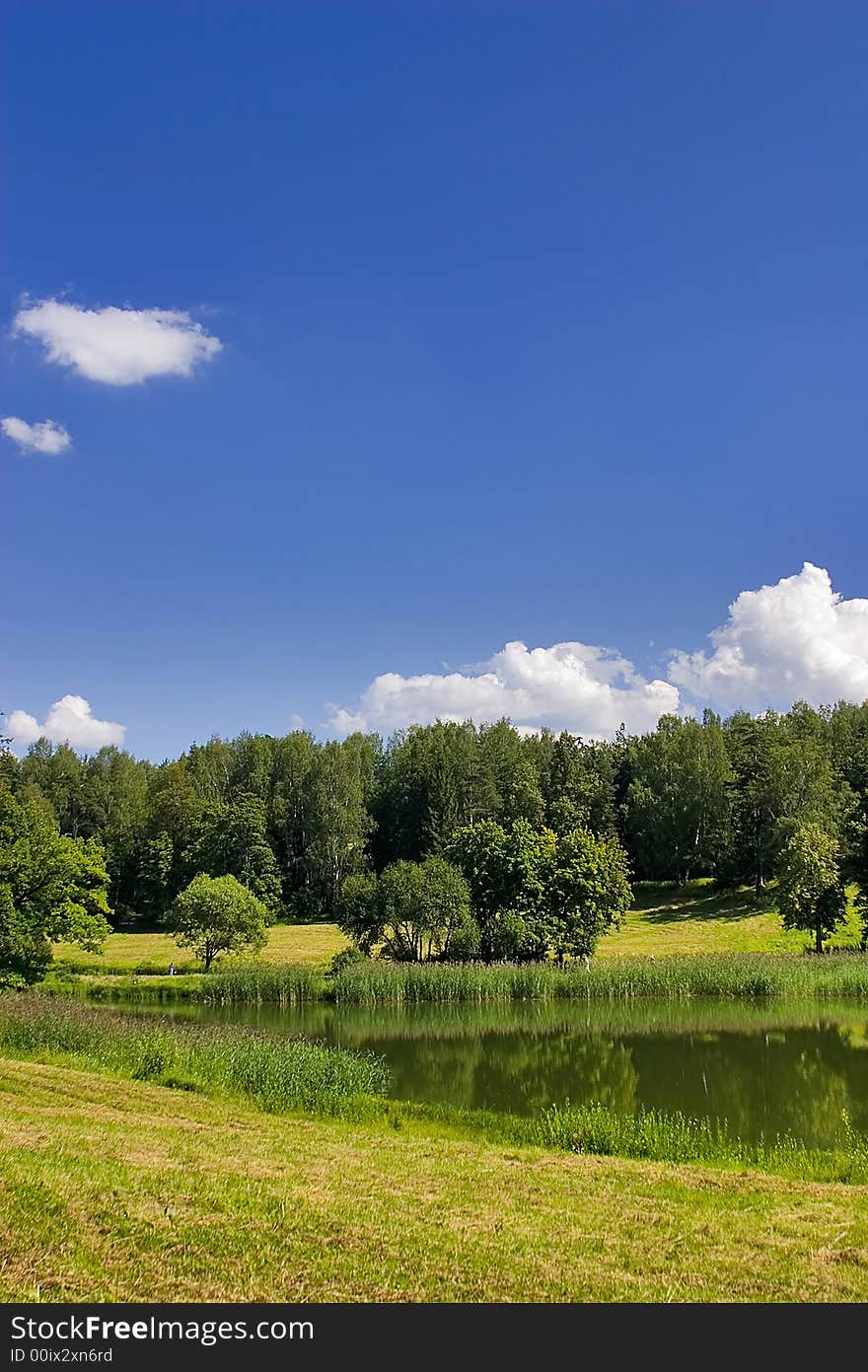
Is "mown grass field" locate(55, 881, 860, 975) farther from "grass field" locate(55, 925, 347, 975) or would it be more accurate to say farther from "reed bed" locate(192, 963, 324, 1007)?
"reed bed" locate(192, 963, 324, 1007)

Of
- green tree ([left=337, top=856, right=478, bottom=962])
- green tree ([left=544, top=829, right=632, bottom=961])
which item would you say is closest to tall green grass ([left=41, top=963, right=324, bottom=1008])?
green tree ([left=337, top=856, right=478, bottom=962])

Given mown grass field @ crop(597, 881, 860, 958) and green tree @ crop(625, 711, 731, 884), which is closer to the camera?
mown grass field @ crop(597, 881, 860, 958)

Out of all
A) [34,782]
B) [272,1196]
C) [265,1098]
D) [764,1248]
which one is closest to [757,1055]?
[265,1098]

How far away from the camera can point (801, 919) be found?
5025 cm

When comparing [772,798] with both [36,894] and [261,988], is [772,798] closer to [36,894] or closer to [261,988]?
[261,988]

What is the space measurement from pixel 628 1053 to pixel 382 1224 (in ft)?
63.2

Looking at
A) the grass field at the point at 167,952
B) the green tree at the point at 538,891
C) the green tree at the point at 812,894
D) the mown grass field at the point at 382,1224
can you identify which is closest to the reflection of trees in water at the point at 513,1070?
the mown grass field at the point at 382,1224

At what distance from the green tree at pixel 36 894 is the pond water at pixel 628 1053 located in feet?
21.0

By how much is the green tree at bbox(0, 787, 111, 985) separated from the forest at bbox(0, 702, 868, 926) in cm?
3805

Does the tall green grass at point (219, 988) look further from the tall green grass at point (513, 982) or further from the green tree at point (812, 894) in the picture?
the green tree at point (812, 894)

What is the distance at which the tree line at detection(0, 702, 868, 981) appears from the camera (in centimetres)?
7819

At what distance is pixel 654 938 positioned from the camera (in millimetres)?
59844

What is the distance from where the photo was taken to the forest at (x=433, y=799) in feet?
258
